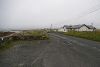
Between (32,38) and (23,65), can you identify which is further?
(32,38)

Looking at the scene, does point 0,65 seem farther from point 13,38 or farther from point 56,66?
point 13,38

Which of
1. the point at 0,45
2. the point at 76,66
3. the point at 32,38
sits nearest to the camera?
the point at 76,66

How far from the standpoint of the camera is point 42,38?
31.6 m

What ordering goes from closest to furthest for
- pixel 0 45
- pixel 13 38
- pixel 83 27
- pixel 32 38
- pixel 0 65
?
1. pixel 0 65
2. pixel 0 45
3. pixel 13 38
4. pixel 32 38
5. pixel 83 27

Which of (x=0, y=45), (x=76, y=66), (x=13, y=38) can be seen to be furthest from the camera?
(x=13, y=38)

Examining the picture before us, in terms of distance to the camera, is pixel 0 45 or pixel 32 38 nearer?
pixel 0 45

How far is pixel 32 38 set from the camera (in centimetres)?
3045

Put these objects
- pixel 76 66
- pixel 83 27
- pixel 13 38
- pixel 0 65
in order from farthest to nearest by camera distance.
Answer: pixel 83 27 → pixel 13 38 → pixel 0 65 → pixel 76 66

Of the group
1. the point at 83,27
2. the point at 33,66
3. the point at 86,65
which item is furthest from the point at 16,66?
the point at 83,27

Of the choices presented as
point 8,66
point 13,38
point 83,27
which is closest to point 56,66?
point 8,66

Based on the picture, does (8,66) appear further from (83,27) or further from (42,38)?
(83,27)

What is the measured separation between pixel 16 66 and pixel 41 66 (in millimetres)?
1668

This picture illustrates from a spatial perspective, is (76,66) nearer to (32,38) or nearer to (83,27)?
(32,38)

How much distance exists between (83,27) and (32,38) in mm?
51412
